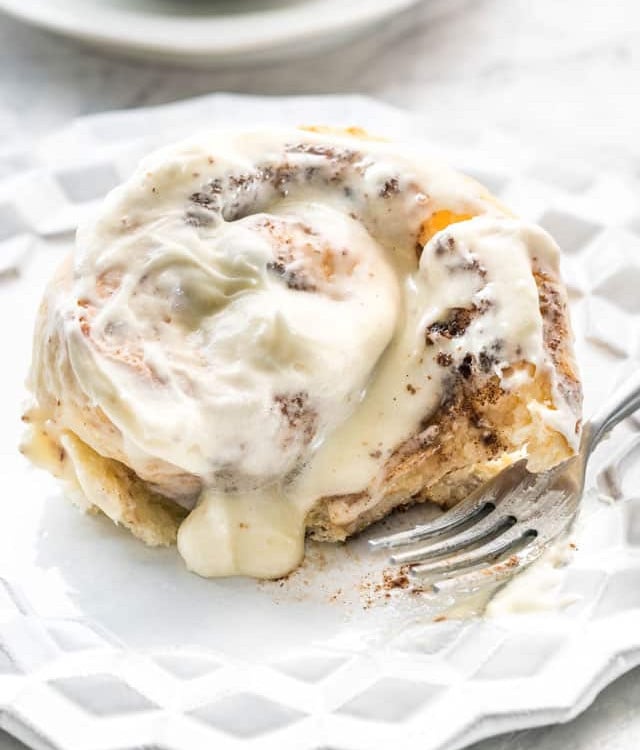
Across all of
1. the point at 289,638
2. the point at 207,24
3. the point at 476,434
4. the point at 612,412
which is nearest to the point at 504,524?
the point at 476,434

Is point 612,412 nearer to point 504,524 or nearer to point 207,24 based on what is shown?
point 504,524

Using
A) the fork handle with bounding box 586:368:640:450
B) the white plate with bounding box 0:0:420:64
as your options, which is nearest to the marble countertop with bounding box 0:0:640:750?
the white plate with bounding box 0:0:420:64

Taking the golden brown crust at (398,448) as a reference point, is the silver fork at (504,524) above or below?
below

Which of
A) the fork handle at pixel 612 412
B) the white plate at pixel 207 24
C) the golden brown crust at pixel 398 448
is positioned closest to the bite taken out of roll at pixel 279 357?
the golden brown crust at pixel 398 448

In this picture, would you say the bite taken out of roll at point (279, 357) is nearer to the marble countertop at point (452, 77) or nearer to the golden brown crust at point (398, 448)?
the golden brown crust at point (398, 448)

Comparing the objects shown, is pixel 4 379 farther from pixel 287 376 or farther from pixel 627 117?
pixel 627 117

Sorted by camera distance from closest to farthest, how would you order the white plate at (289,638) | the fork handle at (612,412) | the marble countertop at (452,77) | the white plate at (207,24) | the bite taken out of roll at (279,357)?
1. the white plate at (289,638)
2. the bite taken out of roll at (279,357)
3. the fork handle at (612,412)
4. the white plate at (207,24)
5. the marble countertop at (452,77)

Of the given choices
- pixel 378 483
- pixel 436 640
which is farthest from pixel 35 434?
pixel 436 640
